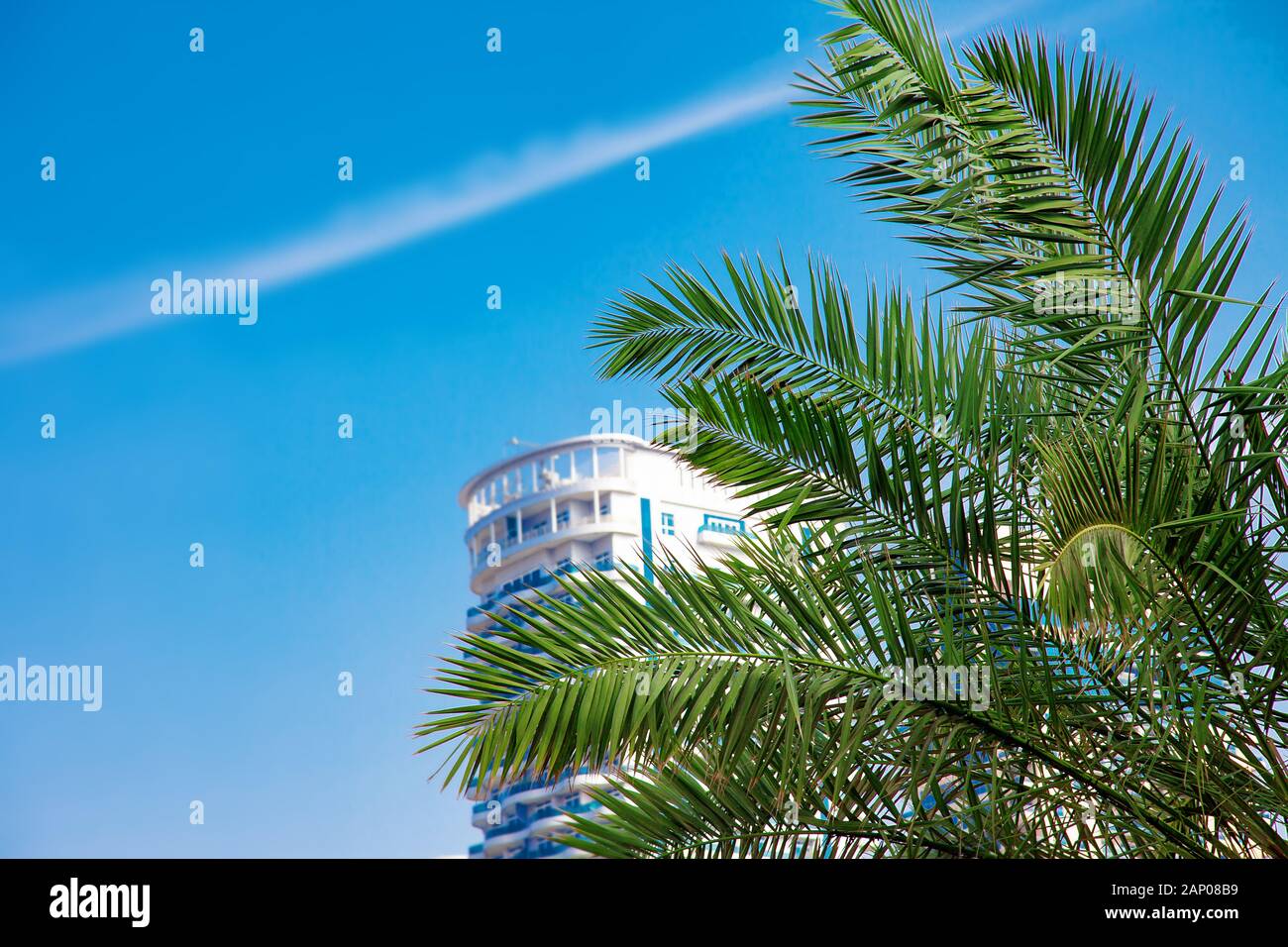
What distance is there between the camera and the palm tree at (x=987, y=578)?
3.08 meters

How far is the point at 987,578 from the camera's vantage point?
3566 millimetres

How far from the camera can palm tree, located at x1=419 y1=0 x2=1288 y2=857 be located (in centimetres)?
308

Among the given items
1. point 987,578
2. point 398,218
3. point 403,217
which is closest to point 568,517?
point 403,217

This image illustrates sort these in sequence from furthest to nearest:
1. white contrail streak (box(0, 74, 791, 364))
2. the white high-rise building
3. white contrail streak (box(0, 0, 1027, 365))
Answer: white contrail streak (box(0, 74, 791, 364))
white contrail streak (box(0, 0, 1027, 365))
the white high-rise building

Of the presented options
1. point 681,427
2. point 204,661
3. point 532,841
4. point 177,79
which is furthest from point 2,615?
point 681,427

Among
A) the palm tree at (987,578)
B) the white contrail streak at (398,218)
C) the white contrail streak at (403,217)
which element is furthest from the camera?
the white contrail streak at (403,217)

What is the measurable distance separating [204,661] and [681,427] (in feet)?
226

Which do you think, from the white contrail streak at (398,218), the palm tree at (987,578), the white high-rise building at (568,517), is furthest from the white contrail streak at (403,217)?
the palm tree at (987,578)

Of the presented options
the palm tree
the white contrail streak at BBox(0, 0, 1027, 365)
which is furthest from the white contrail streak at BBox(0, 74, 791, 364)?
the palm tree

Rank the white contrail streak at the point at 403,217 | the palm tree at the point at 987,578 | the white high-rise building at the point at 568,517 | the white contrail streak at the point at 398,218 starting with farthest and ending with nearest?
the white contrail streak at the point at 403,217 → the white contrail streak at the point at 398,218 → the white high-rise building at the point at 568,517 → the palm tree at the point at 987,578

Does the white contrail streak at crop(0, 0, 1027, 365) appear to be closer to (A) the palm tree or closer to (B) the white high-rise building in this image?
(B) the white high-rise building

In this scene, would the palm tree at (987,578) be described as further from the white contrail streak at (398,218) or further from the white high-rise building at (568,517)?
the white contrail streak at (398,218)

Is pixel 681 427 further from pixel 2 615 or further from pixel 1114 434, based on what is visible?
pixel 2 615
